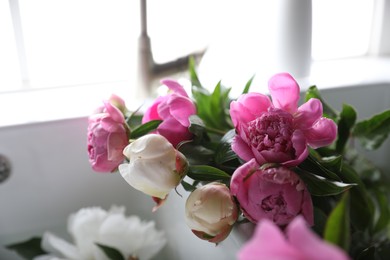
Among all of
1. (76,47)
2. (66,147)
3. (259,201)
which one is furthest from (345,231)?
(76,47)

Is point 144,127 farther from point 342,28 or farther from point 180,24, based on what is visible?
point 342,28

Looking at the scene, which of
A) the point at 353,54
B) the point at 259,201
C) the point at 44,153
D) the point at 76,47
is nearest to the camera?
the point at 259,201

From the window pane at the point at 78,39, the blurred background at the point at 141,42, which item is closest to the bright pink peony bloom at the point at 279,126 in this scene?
the blurred background at the point at 141,42

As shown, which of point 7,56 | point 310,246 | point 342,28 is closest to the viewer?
point 310,246

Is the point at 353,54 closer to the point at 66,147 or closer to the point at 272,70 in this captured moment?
the point at 272,70

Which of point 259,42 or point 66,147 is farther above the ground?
point 259,42

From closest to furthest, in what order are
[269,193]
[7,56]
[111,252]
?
[269,193] < [111,252] < [7,56]

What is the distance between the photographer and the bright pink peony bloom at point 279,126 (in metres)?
0.41

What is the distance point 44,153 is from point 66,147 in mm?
31

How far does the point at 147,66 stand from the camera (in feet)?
2.60

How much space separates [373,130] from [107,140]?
32 cm

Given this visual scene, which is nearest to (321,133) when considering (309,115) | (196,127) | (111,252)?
(309,115)

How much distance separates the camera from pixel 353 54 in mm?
1028

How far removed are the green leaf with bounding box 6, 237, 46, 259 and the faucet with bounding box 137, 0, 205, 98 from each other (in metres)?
0.27
